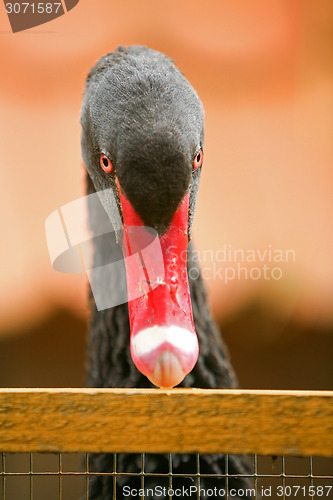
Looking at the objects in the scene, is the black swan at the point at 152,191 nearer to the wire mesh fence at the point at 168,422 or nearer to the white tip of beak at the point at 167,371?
the white tip of beak at the point at 167,371

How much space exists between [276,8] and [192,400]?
1.69m

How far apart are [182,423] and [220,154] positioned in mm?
1621

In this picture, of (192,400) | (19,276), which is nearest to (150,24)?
(19,276)

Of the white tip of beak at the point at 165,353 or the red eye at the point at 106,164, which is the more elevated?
the red eye at the point at 106,164

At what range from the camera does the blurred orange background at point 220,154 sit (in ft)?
5.95

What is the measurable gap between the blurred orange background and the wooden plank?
1.44 m

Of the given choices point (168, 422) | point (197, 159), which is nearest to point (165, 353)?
point (168, 422)

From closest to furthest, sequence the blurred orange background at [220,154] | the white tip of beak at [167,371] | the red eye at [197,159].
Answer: the white tip of beak at [167,371], the red eye at [197,159], the blurred orange background at [220,154]

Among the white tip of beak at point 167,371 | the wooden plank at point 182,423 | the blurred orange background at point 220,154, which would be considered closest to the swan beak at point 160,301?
the white tip of beak at point 167,371

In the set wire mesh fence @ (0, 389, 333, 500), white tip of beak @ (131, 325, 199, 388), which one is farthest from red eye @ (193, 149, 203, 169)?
wire mesh fence @ (0, 389, 333, 500)

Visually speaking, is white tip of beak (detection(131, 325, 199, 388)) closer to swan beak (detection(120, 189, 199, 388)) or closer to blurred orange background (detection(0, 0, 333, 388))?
swan beak (detection(120, 189, 199, 388))

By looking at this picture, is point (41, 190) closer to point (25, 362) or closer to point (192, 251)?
point (25, 362)

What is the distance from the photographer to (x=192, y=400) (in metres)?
0.48

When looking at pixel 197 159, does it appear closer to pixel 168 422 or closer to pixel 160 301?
pixel 160 301
